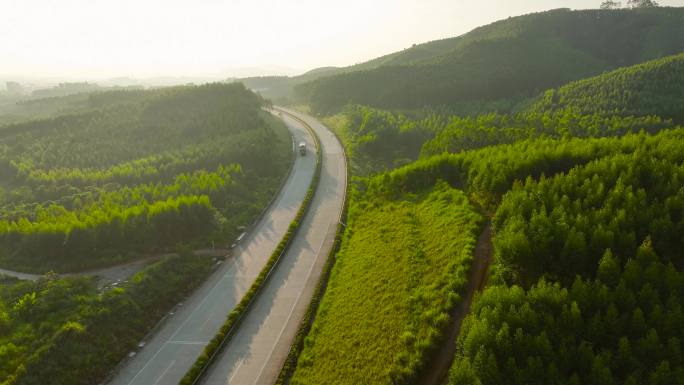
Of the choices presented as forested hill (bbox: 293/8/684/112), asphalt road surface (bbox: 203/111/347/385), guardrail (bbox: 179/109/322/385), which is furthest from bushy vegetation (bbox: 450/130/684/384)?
forested hill (bbox: 293/8/684/112)

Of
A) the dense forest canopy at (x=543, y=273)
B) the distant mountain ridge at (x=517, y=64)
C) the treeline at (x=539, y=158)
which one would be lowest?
the dense forest canopy at (x=543, y=273)

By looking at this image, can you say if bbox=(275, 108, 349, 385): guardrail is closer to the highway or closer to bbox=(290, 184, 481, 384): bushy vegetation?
bbox=(290, 184, 481, 384): bushy vegetation

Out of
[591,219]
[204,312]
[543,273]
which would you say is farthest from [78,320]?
[591,219]

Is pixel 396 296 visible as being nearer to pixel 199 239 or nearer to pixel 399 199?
pixel 399 199

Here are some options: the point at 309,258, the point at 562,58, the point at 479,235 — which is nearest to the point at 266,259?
the point at 309,258

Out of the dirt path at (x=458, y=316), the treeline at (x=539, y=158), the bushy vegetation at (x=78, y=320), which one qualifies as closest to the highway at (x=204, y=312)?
the bushy vegetation at (x=78, y=320)

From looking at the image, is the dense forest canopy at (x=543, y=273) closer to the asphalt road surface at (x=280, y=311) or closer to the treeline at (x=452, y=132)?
the asphalt road surface at (x=280, y=311)

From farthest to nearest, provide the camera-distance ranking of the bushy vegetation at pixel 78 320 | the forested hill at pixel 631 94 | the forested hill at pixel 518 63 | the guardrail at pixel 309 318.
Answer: the forested hill at pixel 518 63 < the forested hill at pixel 631 94 < the bushy vegetation at pixel 78 320 < the guardrail at pixel 309 318
